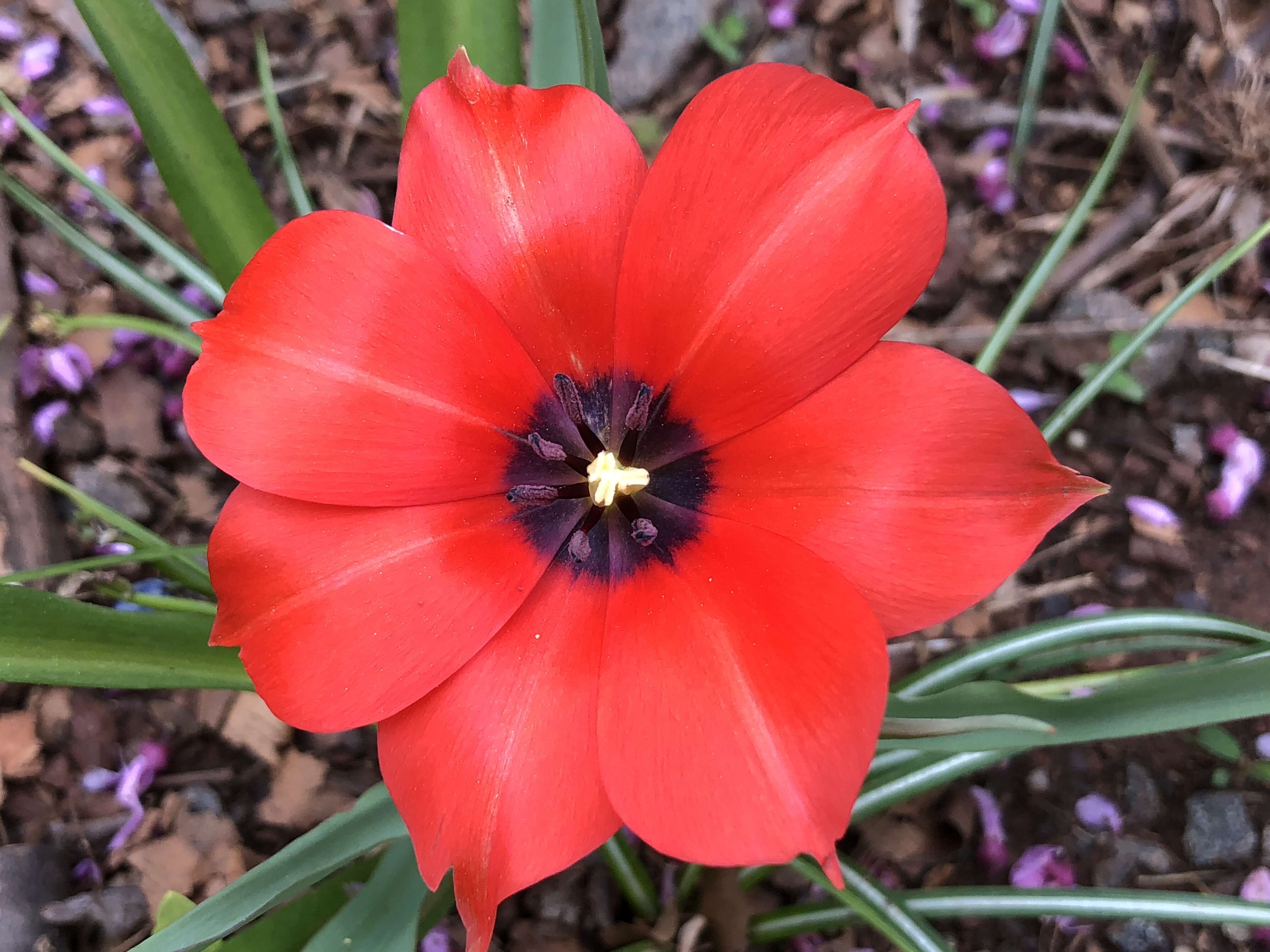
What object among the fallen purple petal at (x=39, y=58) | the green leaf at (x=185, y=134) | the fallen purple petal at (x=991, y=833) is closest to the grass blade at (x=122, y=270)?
the green leaf at (x=185, y=134)

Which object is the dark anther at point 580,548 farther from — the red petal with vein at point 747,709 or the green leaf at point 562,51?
the green leaf at point 562,51

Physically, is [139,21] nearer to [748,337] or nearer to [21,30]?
[748,337]

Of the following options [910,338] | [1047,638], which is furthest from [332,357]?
[910,338]

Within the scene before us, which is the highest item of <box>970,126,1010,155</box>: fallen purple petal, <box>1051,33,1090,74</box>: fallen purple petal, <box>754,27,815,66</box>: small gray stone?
<box>1051,33,1090,74</box>: fallen purple petal

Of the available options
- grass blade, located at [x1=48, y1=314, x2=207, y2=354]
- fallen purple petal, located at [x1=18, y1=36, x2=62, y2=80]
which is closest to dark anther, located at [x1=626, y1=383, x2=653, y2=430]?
grass blade, located at [x1=48, y1=314, x2=207, y2=354]

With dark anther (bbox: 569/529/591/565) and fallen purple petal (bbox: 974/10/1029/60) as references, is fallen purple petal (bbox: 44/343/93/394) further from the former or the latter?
fallen purple petal (bbox: 974/10/1029/60)

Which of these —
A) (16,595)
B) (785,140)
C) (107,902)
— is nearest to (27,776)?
(107,902)
